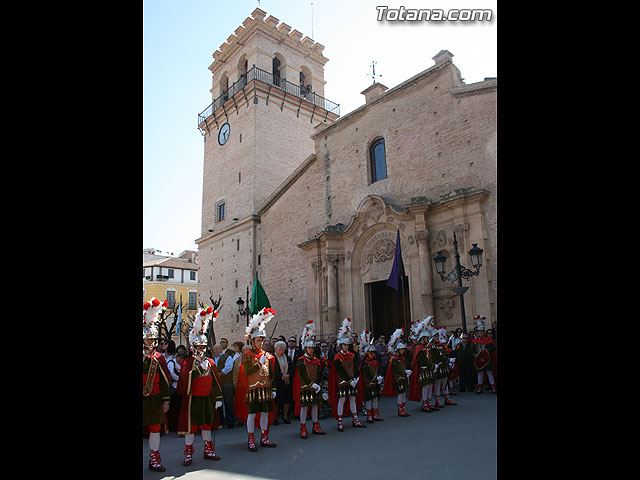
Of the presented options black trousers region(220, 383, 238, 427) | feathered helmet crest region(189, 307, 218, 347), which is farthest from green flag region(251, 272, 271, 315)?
feathered helmet crest region(189, 307, 218, 347)

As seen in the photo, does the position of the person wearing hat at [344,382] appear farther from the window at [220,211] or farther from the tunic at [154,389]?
the window at [220,211]

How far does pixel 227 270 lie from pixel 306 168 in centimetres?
776

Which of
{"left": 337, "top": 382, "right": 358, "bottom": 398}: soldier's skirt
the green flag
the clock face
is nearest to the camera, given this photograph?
{"left": 337, "top": 382, "right": 358, "bottom": 398}: soldier's skirt

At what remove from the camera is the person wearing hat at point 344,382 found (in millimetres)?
8742

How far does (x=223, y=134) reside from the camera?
2866cm

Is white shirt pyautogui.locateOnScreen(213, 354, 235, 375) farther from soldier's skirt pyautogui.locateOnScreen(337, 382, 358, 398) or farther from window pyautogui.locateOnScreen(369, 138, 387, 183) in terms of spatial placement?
window pyautogui.locateOnScreen(369, 138, 387, 183)

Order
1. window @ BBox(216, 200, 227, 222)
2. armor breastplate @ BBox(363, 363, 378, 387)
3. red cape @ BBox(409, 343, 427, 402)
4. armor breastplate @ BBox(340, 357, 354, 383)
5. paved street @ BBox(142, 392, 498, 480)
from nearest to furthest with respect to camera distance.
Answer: paved street @ BBox(142, 392, 498, 480) < armor breastplate @ BBox(340, 357, 354, 383) < armor breastplate @ BBox(363, 363, 378, 387) < red cape @ BBox(409, 343, 427, 402) < window @ BBox(216, 200, 227, 222)

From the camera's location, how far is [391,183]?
1878 centimetres

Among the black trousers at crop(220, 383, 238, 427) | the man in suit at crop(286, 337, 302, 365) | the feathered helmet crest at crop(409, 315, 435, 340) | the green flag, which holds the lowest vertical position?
the black trousers at crop(220, 383, 238, 427)

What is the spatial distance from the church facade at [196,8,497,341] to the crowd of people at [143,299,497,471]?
13.1 feet

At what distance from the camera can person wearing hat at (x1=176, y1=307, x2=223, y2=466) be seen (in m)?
6.57

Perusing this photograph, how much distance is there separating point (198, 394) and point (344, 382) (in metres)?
3.08
